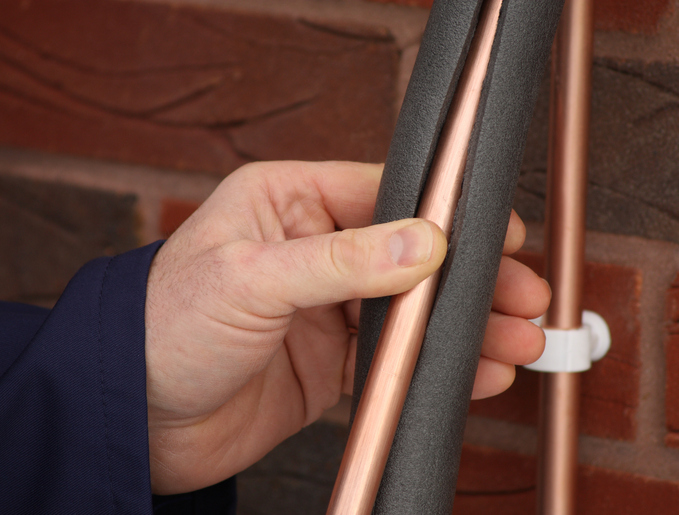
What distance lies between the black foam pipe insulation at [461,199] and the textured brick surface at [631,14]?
158 millimetres

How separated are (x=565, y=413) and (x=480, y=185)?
0.47 ft

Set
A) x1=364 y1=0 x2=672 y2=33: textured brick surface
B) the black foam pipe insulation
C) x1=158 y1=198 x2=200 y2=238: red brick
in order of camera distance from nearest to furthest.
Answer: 1. the black foam pipe insulation
2. x1=364 y1=0 x2=672 y2=33: textured brick surface
3. x1=158 y1=198 x2=200 y2=238: red brick

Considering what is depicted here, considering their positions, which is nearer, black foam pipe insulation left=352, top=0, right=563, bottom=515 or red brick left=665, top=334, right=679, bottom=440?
black foam pipe insulation left=352, top=0, right=563, bottom=515

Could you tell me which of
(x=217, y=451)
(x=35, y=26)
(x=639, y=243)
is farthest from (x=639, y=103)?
(x=35, y=26)

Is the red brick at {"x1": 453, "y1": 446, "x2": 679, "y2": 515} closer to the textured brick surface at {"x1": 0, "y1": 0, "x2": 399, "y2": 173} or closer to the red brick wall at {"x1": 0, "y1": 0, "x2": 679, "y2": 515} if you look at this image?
the red brick wall at {"x1": 0, "y1": 0, "x2": 679, "y2": 515}

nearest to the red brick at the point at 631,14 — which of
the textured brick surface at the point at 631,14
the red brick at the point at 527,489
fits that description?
the textured brick surface at the point at 631,14

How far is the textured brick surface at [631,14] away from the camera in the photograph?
0.28m

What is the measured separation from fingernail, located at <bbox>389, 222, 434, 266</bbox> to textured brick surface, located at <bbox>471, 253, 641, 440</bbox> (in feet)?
0.60

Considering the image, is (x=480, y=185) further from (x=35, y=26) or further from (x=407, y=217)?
(x=35, y=26)

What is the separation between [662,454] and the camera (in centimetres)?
32

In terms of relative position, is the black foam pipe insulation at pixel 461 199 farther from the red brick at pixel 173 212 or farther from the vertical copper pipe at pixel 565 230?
the red brick at pixel 173 212

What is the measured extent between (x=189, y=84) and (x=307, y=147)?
0.31 ft

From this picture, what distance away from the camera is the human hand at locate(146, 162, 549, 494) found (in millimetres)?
215

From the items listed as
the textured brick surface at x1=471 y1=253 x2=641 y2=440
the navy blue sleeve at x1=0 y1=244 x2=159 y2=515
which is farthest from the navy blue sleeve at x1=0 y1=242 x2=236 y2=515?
the textured brick surface at x1=471 y1=253 x2=641 y2=440
